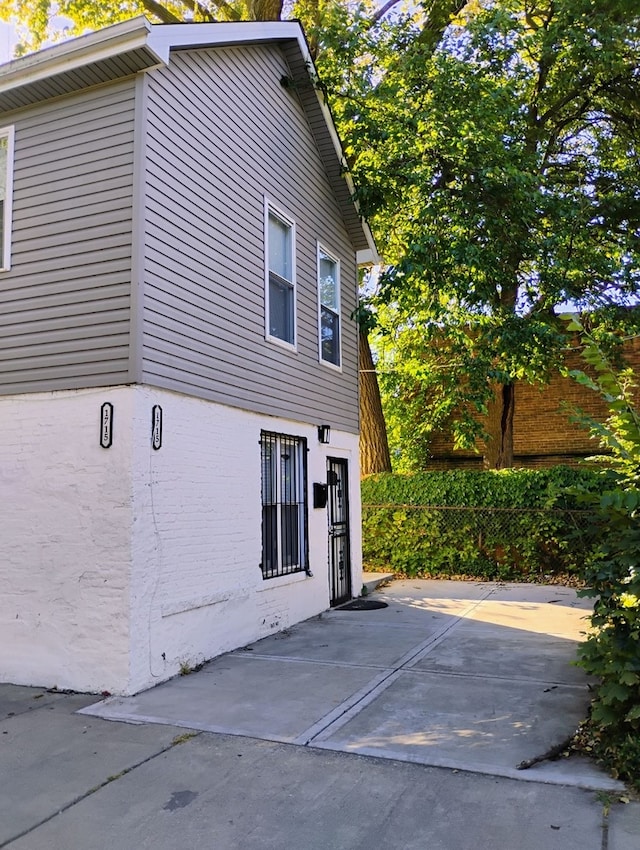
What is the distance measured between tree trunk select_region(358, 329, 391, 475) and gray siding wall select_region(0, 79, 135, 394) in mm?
8450

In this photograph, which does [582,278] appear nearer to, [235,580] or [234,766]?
[235,580]

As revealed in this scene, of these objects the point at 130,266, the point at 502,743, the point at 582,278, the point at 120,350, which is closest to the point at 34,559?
the point at 120,350

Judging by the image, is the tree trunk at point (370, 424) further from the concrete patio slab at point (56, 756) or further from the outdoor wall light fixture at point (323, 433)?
the concrete patio slab at point (56, 756)

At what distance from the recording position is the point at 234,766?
3.95m

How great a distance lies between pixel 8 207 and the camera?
6359mm

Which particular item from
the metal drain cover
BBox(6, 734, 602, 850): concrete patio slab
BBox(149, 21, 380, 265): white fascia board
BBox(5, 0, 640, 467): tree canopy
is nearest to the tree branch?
A: BBox(5, 0, 640, 467): tree canopy

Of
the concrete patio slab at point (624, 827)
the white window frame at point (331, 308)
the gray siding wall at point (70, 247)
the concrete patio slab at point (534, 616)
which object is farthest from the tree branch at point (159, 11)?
the concrete patio slab at point (624, 827)

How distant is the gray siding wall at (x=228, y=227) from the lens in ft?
19.7

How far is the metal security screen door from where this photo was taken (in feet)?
31.7

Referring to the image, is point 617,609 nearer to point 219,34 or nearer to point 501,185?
point 219,34

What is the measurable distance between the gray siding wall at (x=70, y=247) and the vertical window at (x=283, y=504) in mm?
2516

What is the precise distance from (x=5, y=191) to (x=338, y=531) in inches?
239

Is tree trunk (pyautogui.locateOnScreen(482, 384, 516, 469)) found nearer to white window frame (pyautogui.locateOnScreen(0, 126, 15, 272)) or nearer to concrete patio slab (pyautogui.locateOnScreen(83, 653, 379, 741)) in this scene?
concrete patio slab (pyautogui.locateOnScreen(83, 653, 379, 741))

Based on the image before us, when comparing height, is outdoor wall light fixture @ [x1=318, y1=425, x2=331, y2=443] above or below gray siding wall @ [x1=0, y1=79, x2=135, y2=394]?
below
